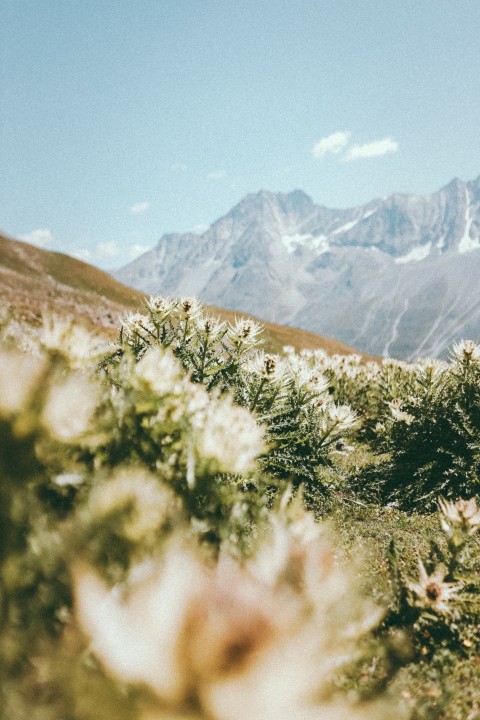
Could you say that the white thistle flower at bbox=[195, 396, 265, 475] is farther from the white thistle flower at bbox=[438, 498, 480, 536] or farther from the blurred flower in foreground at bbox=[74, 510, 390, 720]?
the white thistle flower at bbox=[438, 498, 480, 536]

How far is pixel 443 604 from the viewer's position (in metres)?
3.40

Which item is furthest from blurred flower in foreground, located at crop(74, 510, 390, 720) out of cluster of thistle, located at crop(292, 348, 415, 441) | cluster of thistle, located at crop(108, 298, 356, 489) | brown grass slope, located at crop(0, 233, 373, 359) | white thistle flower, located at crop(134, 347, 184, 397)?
brown grass slope, located at crop(0, 233, 373, 359)

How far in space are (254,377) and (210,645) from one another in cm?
468

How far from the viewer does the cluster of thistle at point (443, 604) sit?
3.43 m

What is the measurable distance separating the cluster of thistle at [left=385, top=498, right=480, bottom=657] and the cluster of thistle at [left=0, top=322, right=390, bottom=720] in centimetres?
206

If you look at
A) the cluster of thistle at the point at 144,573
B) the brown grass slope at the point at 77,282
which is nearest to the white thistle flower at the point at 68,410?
the cluster of thistle at the point at 144,573

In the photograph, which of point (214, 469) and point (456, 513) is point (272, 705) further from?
point (456, 513)

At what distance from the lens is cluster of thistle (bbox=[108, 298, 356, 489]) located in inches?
193

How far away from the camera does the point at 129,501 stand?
5.28 feet

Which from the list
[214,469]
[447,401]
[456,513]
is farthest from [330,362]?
[214,469]

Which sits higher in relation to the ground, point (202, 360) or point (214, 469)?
point (202, 360)

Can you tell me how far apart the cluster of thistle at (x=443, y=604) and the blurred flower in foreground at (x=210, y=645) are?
9.07 ft

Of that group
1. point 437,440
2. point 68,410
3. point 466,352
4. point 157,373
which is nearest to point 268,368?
point 157,373

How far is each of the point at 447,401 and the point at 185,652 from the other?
7384 mm
